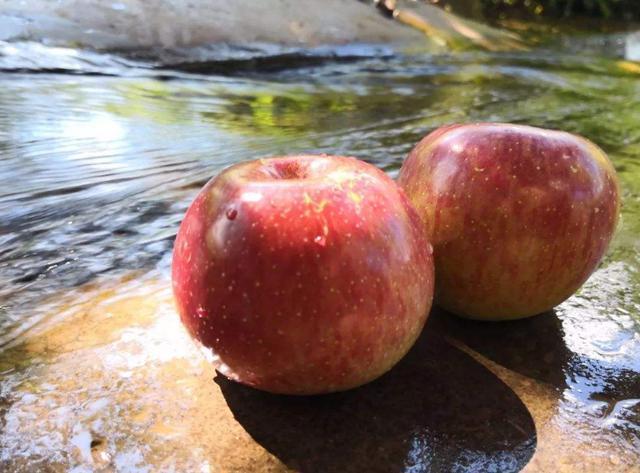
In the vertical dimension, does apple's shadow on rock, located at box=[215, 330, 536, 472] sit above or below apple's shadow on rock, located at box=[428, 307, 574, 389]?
below

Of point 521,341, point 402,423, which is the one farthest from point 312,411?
point 521,341

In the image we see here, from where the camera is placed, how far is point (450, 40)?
923 cm

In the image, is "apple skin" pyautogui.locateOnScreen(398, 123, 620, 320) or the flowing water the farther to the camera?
"apple skin" pyautogui.locateOnScreen(398, 123, 620, 320)

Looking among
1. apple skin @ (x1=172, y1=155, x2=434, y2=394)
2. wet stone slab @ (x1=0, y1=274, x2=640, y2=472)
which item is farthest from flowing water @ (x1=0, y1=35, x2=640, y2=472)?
apple skin @ (x1=172, y1=155, x2=434, y2=394)

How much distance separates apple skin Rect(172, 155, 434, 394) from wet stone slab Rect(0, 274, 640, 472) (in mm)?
101

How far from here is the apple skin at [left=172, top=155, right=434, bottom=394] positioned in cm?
132

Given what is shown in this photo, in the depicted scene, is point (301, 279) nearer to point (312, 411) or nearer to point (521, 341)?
point (312, 411)

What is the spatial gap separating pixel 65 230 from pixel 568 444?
1953 millimetres

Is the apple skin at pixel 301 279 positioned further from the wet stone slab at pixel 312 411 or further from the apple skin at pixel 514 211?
the apple skin at pixel 514 211

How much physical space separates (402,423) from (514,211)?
1.93 feet

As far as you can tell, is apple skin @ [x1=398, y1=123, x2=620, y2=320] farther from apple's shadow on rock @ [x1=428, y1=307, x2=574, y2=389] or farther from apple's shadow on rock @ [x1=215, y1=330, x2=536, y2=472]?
apple's shadow on rock @ [x1=215, y1=330, x2=536, y2=472]

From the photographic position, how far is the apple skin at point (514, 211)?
5.44ft

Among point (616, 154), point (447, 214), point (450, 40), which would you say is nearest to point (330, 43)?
point (450, 40)

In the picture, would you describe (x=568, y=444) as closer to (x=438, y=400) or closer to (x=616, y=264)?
(x=438, y=400)
